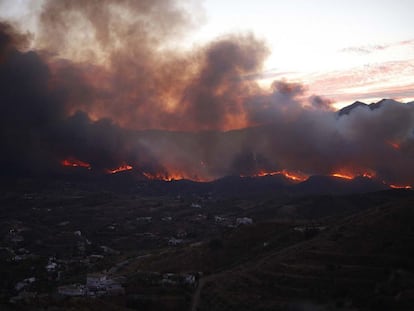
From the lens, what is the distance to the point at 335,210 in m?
131

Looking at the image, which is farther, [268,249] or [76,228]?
[76,228]

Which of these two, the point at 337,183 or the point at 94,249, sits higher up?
the point at 337,183

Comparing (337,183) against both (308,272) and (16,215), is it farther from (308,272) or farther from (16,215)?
(308,272)

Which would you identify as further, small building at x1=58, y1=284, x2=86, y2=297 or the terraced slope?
small building at x1=58, y1=284, x2=86, y2=297

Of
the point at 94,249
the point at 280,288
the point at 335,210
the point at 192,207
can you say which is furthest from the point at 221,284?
the point at 192,207

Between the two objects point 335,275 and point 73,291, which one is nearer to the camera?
point 335,275

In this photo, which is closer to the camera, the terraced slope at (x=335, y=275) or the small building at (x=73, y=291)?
the terraced slope at (x=335, y=275)

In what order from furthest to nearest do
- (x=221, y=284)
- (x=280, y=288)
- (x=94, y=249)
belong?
(x=94, y=249) < (x=221, y=284) < (x=280, y=288)

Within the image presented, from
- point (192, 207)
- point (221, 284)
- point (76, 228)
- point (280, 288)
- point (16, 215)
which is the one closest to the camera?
point (280, 288)

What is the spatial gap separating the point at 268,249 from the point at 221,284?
1800 centimetres

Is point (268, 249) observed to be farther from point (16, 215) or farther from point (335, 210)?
point (16, 215)

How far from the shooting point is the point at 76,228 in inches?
5650

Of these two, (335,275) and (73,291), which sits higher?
(335,275)

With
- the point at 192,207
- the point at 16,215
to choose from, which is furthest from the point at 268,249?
the point at 16,215
